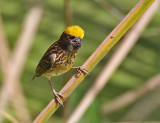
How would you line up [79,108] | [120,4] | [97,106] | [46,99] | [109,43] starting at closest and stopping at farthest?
1. [109,43]
2. [79,108]
3. [97,106]
4. [120,4]
5. [46,99]

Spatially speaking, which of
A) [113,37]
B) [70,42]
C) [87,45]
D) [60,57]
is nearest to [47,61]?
[60,57]

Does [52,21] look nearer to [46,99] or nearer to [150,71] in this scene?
[46,99]

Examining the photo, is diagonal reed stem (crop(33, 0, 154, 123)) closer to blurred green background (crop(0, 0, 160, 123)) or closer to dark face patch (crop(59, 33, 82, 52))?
dark face patch (crop(59, 33, 82, 52))

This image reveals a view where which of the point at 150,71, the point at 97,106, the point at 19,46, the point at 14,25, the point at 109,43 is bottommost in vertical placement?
the point at 150,71

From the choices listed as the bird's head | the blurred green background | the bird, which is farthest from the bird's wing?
the blurred green background

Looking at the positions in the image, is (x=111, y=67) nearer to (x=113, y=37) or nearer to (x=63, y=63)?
(x=63, y=63)

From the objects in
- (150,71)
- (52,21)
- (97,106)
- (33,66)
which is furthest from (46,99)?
(97,106)
